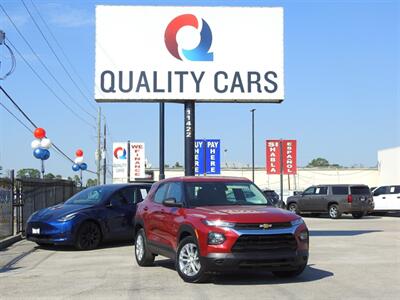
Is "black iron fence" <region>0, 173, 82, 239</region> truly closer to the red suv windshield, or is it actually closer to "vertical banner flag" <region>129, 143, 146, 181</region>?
the red suv windshield

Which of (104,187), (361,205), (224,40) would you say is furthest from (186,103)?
(361,205)

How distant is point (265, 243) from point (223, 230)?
0.68 metres

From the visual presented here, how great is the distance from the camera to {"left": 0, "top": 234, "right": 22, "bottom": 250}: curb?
1488 cm

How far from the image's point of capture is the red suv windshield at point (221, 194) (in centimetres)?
1004

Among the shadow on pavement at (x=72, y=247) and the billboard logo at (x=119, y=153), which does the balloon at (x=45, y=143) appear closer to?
the billboard logo at (x=119, y=153)

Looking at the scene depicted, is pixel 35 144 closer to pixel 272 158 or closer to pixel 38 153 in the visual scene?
pixel 38 153

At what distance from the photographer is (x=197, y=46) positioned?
1775 cm

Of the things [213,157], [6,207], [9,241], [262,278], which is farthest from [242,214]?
[213,157]

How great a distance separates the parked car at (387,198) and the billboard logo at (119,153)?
14710mm

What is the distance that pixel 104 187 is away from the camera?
615 inches

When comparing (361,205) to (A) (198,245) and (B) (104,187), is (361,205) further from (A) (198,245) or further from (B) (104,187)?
(A) (198,245)

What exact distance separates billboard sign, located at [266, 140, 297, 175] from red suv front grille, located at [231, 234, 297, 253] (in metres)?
23.0

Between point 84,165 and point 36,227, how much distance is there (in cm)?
2874

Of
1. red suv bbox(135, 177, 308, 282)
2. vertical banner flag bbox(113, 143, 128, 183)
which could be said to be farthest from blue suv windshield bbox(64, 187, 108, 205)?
vertical banner flag bbox(113, 143, 128, 183)
